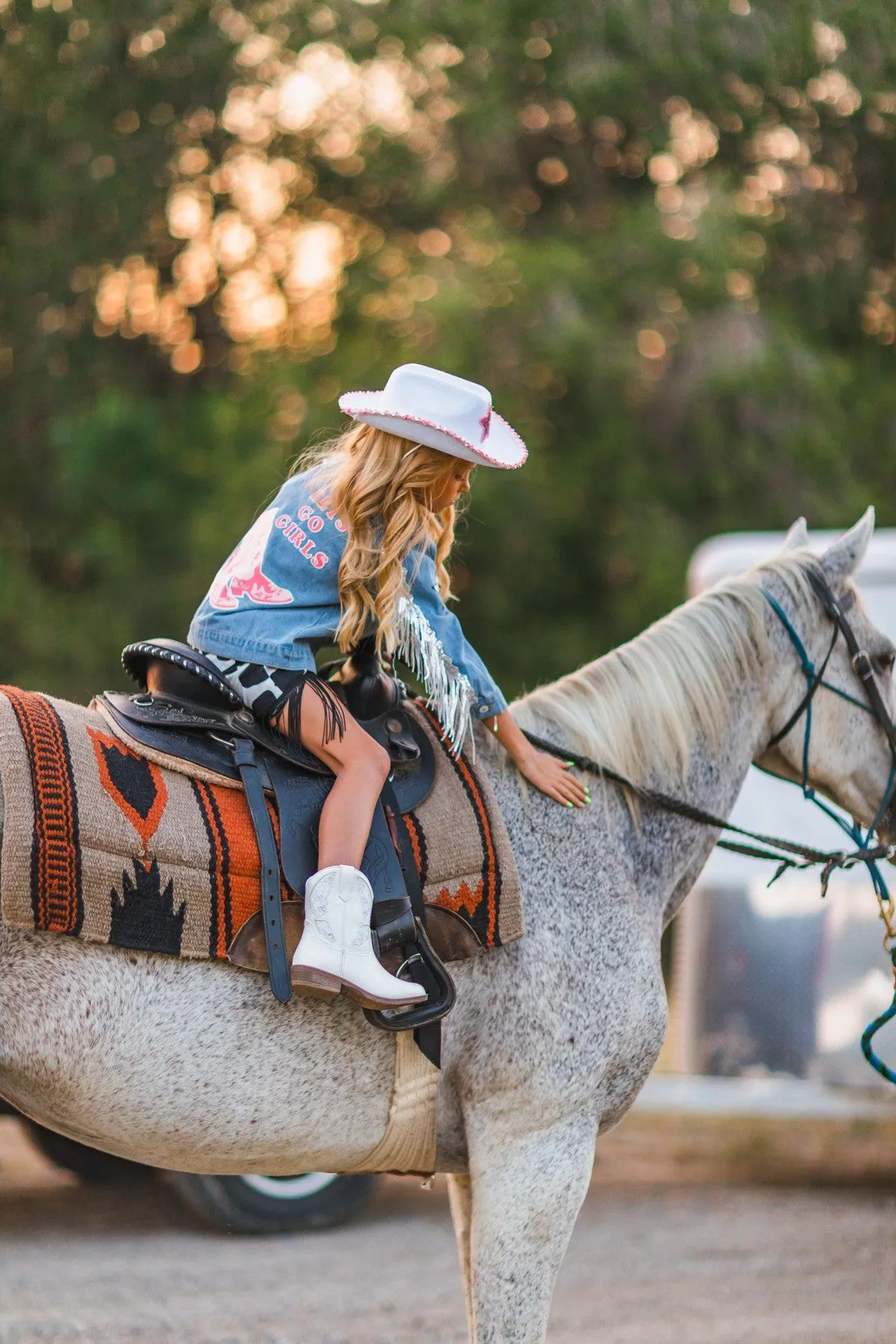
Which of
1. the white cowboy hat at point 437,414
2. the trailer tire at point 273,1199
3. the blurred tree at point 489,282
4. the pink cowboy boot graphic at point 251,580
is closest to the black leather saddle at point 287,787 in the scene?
the pink cowboy boot graphic at point 251,580

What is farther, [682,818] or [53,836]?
[682,818]

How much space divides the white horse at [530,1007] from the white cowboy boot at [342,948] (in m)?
0.15

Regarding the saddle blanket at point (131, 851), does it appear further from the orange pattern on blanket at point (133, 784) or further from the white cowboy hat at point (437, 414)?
the white cowboy hat at point (437, 414)

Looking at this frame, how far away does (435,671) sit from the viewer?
8.80ft

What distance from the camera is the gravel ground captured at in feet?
13.4

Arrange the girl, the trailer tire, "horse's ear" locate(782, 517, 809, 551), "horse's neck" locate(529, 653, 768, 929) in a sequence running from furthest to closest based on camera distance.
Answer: the trailer tire, "horse's ear" locate(782, 517, 809, 551), "horse's neck" locate(529, 653, 768, 929), the girl

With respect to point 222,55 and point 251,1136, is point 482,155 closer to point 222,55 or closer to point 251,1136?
point 222,55

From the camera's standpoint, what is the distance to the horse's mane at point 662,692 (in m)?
3.00

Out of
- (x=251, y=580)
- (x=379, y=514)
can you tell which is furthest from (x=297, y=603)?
(x=379, y=514)

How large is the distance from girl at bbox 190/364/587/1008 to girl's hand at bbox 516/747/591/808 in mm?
142

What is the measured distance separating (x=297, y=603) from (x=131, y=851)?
1.95 ft

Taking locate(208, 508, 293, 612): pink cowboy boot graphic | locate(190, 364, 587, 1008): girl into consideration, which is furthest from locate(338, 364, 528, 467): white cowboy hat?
locate(208, 508, 293, 612): pink cowboy boot graphic

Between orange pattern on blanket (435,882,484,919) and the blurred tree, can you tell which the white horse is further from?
the blurred tree

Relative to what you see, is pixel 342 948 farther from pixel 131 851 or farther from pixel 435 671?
pixel 435 671
